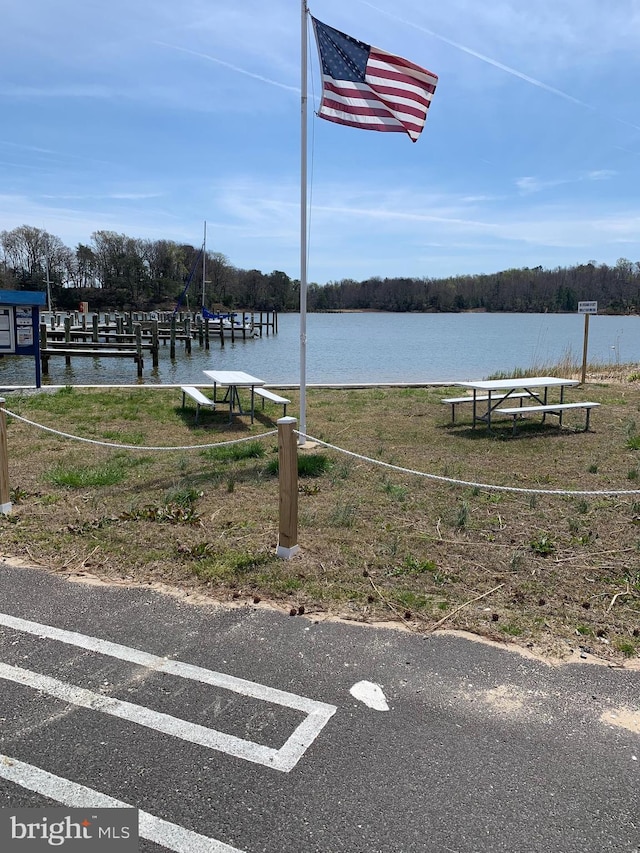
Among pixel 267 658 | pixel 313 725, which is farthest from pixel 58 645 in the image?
pixel 313 725

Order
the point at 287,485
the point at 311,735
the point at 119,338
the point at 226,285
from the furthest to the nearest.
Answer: the point at 226,285 → the point at 119,338 → the point at 287,485 → the point at 311,735

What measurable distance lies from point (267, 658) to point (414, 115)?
20.0 ft

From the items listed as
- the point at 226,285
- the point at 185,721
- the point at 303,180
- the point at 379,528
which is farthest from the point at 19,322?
the point at 226,285

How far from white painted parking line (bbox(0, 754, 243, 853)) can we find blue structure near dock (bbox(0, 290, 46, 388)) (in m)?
11.5

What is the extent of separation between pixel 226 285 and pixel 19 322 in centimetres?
11489

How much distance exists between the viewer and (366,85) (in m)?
6.96

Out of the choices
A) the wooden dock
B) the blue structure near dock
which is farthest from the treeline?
the blue structure near dock

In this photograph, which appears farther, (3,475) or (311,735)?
(3,475)

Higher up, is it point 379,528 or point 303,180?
point 303,180

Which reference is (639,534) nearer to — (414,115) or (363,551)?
(363,551)

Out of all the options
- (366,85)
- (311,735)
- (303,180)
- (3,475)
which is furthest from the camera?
(303,180)

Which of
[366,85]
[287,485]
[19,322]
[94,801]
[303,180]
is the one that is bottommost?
[94,801]

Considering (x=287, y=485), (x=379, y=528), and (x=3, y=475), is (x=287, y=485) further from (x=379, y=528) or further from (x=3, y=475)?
(x=3, y=475)

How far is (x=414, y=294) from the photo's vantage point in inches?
5438
